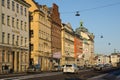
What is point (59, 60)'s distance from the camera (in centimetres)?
12912

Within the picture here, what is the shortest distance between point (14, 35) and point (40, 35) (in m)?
23.8

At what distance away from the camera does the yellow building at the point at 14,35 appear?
7269cm

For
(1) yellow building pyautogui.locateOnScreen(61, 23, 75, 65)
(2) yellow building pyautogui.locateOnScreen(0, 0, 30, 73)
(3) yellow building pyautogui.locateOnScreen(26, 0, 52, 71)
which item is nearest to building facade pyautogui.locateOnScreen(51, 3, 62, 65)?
(3) yellow building pyautogui.locateOnScreen(26, 0, 52, 71)

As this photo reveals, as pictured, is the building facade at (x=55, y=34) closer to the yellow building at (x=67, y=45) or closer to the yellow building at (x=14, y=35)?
the yellow building at (x=67, y=45)

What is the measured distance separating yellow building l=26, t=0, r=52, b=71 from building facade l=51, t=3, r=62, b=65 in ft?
19.9

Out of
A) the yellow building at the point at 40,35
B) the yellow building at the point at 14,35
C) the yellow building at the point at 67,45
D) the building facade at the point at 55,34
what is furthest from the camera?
the yellow building at the point at 67,45

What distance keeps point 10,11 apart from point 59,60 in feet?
179

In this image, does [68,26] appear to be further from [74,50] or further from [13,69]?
[13,69]

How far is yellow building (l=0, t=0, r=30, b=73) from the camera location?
2862 inches

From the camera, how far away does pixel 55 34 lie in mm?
125438

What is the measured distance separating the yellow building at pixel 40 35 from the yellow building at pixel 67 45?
84.8 ft

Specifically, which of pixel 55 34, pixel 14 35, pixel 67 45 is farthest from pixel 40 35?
pixel 67 45

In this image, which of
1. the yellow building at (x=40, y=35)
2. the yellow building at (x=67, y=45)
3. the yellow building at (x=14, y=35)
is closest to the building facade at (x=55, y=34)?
the yellow building at (x=40, y=35)

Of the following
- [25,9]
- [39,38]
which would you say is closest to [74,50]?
[39,38]
